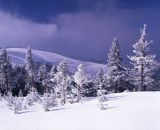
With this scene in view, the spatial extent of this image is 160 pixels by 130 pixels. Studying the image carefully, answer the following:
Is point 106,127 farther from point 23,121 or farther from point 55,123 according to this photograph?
point 23,121

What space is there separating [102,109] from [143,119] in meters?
6.82

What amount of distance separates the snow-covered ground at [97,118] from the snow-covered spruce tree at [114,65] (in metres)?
30.2

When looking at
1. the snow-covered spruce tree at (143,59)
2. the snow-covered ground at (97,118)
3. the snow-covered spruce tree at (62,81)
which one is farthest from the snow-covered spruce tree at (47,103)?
the snow-covered spruce tree at (143,59)

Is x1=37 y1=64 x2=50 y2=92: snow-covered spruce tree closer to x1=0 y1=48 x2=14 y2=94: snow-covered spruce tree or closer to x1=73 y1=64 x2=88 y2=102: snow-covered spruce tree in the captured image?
x1=0 y1=48 x2=14 y2=94: snow-covered spruce tree

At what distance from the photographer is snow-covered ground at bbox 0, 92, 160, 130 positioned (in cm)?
3095

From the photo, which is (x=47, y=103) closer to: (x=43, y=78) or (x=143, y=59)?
(x=143, y=59)

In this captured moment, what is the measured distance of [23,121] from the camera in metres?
36.8

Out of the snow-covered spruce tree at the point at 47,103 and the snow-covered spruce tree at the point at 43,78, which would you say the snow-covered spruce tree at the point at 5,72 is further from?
the snow-covered spruce tree at the point at 47,103

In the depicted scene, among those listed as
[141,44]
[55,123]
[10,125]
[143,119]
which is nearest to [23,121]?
[10,125]

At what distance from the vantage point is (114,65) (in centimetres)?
7262

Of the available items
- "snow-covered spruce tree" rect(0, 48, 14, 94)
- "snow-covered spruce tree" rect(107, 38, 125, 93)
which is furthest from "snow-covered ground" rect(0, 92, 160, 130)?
"snow-covered spruce tree" rect(0, 48, 14, 94)

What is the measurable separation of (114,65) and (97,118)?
128ft

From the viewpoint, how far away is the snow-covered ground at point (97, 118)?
31.0 m

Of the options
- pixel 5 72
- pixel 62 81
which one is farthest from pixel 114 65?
pixel 5 72
